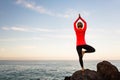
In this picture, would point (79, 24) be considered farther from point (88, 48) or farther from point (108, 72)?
point (108, 72)

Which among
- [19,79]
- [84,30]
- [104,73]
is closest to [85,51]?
[84,30]

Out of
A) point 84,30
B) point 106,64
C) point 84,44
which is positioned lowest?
point 106,64

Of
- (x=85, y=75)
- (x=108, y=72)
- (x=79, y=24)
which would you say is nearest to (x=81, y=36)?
(x=79, y=24)

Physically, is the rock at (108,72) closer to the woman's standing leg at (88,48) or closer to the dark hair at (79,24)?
the woman's standing leg at (88,48)

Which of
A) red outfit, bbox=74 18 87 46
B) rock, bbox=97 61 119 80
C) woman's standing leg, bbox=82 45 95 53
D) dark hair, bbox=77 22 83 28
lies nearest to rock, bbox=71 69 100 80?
rock, bbox=97 61 119 80

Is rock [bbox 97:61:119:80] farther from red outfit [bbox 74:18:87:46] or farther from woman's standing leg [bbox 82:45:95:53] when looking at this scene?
red outfit [bbox 74:18:87:46]

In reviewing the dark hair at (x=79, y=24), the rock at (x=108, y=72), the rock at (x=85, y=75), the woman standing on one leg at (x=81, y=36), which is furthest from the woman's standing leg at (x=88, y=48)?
the rock at (x=108, y=72)

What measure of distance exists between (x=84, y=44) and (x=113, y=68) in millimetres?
6730

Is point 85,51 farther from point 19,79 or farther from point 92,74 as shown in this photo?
point 19,79

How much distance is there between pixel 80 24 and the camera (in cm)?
1198

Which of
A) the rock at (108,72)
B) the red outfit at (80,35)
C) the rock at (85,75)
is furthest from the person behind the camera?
the rock at (108,72)

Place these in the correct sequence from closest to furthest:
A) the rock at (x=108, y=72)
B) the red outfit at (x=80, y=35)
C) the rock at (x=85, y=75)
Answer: the red outfit at (x=80, y=35) < the rock at (x=85, y=75) < the rock at (x=108, y=72)

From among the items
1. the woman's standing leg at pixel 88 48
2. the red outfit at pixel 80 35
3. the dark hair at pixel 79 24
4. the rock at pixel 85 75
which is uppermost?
the dark hair at pixel 79 24

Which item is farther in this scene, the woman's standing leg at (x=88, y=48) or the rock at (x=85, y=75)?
the rock at (x=85, y=75)
